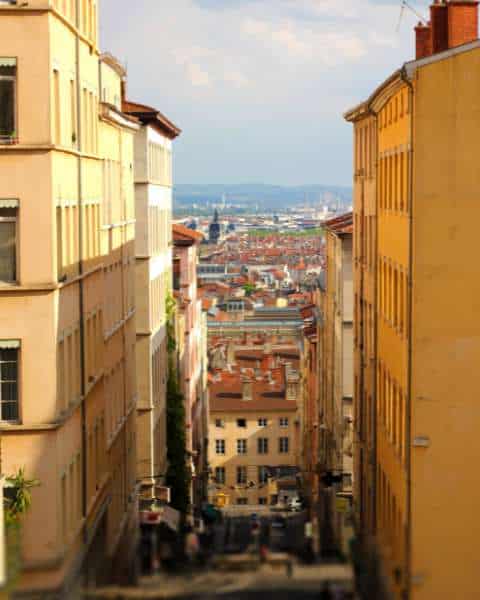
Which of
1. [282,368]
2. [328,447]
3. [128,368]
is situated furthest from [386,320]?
[282,368]

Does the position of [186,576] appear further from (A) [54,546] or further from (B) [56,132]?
(B) [56,132]

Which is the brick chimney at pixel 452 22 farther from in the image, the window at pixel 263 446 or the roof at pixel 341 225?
the window at pixel 263 446

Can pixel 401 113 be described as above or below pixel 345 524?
above

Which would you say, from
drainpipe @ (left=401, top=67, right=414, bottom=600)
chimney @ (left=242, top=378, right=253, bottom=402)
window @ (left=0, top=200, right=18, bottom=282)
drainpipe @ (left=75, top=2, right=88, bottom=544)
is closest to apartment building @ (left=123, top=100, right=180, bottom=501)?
drainpipe @ (left=75, top=2, right=88, bottom=544)

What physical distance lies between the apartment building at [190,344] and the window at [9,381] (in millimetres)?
39522

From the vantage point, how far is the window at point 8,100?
27.0m

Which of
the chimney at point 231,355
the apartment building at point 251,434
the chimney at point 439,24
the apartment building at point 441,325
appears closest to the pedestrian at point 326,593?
the apartment building at point 441,325

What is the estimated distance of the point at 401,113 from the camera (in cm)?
3403

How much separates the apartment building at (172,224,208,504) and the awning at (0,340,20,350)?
39.7 metres

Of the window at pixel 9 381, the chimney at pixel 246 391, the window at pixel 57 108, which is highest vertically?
the window at pixel 57 108

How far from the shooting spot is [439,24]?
122 ft

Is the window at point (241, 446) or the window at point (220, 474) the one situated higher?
the window at point (241, 446)

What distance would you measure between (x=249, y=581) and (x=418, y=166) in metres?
11.8

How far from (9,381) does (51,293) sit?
1.65 m
